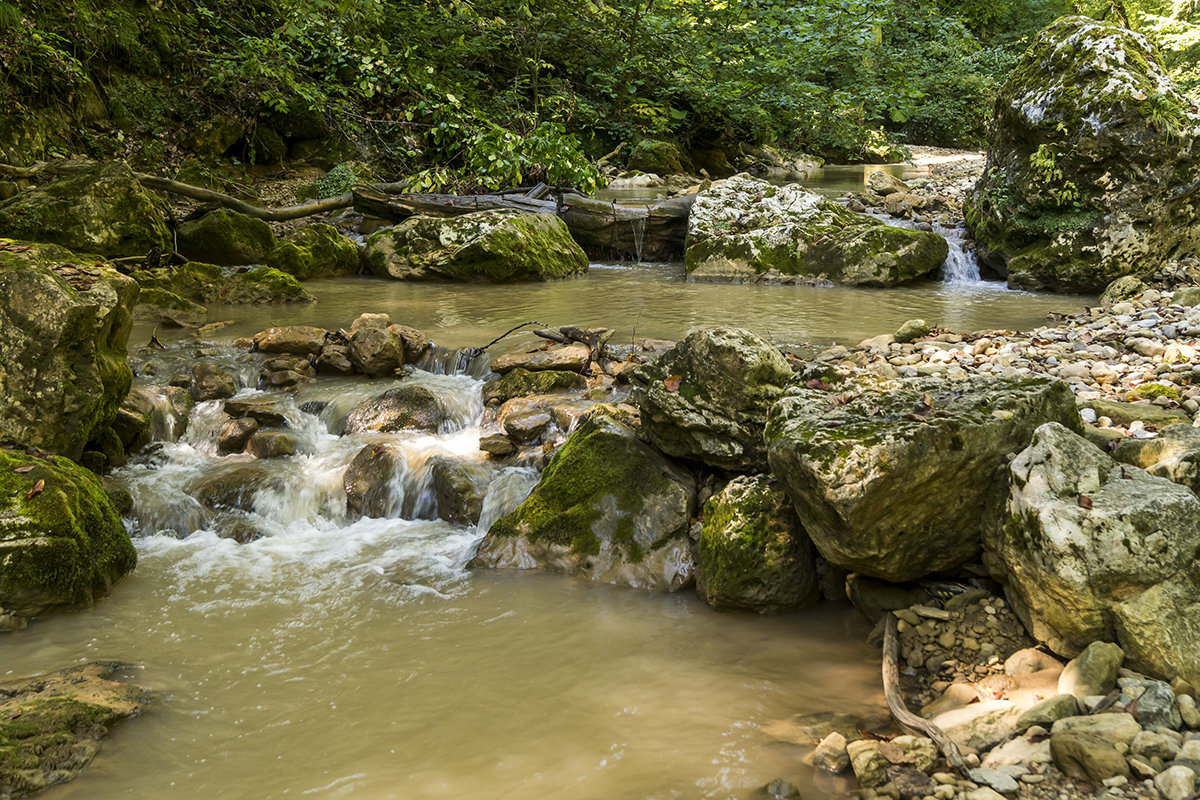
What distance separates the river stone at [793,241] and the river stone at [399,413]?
6.08m

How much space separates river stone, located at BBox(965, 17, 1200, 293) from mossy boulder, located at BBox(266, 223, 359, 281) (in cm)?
904

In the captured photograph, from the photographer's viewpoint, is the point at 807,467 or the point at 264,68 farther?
the point at 264,68

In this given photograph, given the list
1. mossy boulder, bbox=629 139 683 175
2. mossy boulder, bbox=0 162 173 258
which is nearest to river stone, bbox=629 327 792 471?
mossy boulder, bbox=0 162 173 258

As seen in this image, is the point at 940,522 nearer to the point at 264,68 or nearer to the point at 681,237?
the point at 681,237

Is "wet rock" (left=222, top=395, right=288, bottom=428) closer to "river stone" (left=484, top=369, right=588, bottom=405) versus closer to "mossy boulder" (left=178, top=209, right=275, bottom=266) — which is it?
"river stone" (left=484, top=369, right=588, bottom=405)

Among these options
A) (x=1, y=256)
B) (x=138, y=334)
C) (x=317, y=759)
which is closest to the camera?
(x=317, y=759)

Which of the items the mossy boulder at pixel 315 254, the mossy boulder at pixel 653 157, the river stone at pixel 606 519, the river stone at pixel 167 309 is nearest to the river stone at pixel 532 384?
the river stone at pixel 606 519

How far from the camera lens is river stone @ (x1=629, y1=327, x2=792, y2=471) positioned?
430cm

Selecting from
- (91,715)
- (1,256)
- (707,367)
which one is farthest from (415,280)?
(91,715)

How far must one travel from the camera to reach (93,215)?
9125 mm

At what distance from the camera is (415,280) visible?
36.0 feet

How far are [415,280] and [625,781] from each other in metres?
9.29

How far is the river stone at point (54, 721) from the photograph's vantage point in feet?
8.45

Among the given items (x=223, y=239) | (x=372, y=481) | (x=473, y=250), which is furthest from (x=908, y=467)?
(x=223, y=239)
